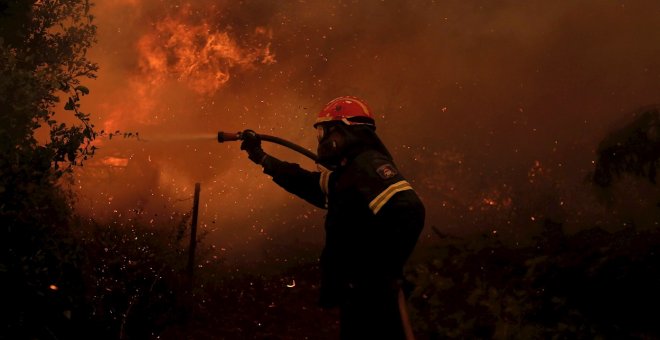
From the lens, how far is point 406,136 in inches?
454

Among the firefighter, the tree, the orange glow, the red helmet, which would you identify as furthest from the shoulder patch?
the orange glow

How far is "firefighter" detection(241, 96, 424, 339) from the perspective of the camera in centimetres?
356

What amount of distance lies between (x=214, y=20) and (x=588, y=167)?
8.90m

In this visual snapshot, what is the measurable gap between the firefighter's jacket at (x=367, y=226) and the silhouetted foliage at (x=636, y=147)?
16.6 feet

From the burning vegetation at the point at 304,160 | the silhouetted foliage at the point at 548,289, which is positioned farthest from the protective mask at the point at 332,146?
the silhouetted foliage at the point at 548,289

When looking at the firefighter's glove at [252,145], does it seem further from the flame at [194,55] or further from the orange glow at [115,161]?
the flame at [194,55]

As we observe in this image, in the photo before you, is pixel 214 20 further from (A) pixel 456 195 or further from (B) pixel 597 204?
(B) pixel 597 204

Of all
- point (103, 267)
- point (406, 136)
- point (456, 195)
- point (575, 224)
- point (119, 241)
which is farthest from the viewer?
point (406, 136)

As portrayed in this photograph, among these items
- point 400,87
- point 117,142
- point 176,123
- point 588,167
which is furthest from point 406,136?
point 117,142

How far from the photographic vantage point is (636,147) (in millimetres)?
7332

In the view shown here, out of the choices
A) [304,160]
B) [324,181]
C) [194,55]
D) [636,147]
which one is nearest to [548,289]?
[636,147]

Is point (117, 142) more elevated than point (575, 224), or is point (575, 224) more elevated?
point (117, 142)

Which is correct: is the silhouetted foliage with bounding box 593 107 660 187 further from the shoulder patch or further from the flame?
the flame

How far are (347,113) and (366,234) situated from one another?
1.02 metres
